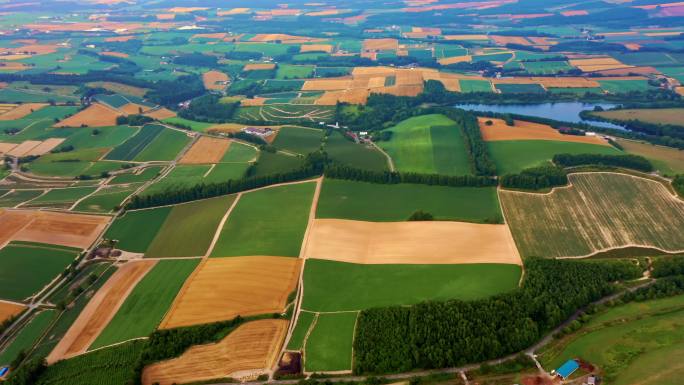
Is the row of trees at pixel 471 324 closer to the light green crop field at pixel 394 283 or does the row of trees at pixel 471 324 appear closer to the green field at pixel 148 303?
the light green crop field at pixel 394 283

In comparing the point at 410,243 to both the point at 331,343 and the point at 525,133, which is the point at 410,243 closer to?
the point at 331,343

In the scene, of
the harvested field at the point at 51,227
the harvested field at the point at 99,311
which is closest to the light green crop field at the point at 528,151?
the harvested field at the point at 99,311

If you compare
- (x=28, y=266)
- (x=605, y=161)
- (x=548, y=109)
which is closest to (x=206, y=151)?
(x=28, y=266)

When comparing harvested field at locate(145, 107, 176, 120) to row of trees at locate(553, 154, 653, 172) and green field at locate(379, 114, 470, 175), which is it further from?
row of trees at locate(553, 154, 653, 172)

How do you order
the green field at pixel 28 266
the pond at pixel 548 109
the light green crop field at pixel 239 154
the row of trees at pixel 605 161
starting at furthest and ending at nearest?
the pond at pixel 548 109, the light green crop field at pixel 239 154, the row of trees at pixel 605 161, the green field at pixel 28 266

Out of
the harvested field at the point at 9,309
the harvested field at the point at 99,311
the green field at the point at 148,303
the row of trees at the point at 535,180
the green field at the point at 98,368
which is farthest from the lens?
the row of trees at the point at 535,180

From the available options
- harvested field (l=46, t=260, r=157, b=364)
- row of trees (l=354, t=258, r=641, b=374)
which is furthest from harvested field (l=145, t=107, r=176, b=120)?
row of trees (l=354, t=258, r=641, b=374)
